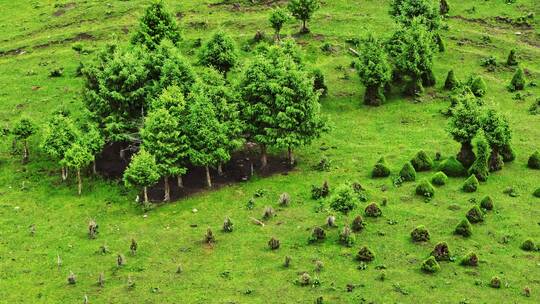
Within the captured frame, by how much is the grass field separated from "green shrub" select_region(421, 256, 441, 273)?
92cm

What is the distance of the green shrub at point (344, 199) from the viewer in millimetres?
90875

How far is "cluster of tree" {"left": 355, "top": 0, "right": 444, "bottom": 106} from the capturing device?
119250 mm

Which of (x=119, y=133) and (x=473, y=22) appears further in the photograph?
(x=473, y=22)

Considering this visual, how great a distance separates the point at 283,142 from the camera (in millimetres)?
102625

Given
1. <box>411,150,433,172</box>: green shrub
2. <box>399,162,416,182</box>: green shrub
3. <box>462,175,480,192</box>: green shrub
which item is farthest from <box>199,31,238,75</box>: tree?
<box>462,175,480,192</box>: green shrub

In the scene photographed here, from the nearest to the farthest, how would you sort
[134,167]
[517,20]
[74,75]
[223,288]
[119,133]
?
1. [223,288]
2. [134,167]
3. [119,133]
4. [74,75]
5. [517,20]

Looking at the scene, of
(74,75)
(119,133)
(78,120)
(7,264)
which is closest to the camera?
(7,264)

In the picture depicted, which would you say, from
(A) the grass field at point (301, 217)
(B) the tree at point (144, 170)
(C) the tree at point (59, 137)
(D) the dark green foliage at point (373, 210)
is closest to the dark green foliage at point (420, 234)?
(A) the grass field at point (301, 217)

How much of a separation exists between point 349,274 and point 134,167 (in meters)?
30.2

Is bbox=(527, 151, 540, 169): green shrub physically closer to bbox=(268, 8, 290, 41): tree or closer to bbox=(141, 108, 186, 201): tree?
bbox=(141, 108, 186, 201): tree

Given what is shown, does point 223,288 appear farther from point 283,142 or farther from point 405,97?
point 405,97

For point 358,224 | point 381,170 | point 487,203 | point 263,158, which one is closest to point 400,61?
point 381,170

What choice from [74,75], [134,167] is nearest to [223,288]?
[134,167]

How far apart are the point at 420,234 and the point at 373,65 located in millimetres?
37913
